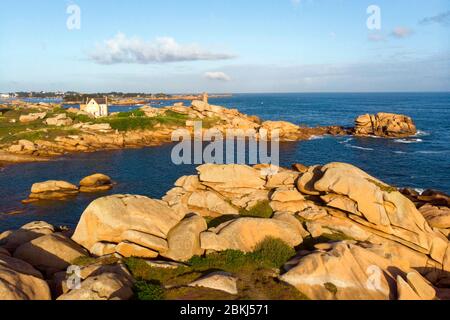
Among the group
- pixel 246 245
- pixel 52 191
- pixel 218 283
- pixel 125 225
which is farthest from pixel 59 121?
pixel 218 283

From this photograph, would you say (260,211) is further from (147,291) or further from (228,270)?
(147,291)

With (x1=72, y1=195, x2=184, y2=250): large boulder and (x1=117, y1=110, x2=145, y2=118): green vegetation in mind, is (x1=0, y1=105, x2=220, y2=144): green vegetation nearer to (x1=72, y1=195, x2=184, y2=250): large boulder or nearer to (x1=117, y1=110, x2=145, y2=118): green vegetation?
(x1=117, y1=110, x2=145, y2=118): green vegetation

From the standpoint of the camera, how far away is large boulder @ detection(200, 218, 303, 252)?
2205 centimetres

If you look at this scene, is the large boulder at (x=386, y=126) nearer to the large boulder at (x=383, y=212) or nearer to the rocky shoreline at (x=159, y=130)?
the rocky shoreline at (x=159, y=130)

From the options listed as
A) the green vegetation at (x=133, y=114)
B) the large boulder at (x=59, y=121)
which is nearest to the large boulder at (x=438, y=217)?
the large boulder at (x=59, y=121)

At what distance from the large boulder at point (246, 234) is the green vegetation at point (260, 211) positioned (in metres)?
3.82

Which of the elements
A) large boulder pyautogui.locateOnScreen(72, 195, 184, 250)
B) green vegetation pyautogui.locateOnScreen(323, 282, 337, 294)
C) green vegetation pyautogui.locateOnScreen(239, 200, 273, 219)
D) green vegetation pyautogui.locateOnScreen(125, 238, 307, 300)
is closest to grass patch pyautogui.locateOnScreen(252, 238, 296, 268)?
green vegetation pyautogui.locateOnScreen(125, 238, 307, 300)

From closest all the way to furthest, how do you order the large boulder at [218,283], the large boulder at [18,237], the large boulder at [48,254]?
the large boulder at [218,283] < the large boulder at [48,254] < the large boulder at [18,237]

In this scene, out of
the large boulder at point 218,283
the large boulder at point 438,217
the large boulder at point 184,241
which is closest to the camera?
the large boulder at point 218,283

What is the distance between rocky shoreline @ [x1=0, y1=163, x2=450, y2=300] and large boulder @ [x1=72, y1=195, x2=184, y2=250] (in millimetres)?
67

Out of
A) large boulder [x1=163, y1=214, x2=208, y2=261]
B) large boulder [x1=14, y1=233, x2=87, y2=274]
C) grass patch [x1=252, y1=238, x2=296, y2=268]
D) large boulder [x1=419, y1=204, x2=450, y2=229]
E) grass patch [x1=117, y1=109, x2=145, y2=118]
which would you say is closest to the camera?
grass patch [x1=252, y1=238, x2=296, y2=268]

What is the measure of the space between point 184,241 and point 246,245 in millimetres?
3840

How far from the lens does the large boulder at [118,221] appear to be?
74.2 feet
